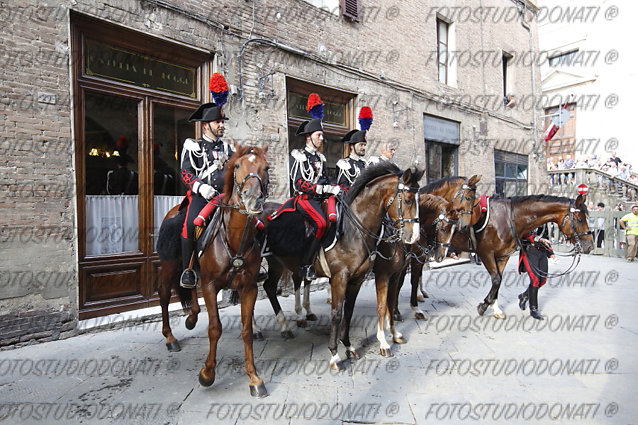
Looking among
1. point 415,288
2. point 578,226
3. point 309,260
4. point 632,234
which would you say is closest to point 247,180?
point 309,260

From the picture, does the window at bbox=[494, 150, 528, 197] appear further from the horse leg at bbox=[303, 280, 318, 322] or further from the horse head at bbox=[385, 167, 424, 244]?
the horse head at bbox=[385, 167, 424, 244]

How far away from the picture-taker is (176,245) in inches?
171

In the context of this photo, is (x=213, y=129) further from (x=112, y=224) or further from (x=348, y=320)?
(x=112, y=224)

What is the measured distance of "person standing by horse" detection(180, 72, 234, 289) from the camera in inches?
153

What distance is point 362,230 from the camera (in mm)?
4457

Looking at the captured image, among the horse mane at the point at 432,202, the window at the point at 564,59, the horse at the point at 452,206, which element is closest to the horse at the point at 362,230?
the horse at the point at 452,206

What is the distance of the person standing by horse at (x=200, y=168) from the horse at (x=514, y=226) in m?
3.73

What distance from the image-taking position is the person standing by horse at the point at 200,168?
12.7ft

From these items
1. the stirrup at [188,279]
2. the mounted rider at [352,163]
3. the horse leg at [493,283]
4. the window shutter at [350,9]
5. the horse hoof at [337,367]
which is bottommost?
the horse hoof at [337,367]

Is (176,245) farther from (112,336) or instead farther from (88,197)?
(88,197)

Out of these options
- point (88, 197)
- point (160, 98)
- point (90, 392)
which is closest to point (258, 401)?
point (90, 392)

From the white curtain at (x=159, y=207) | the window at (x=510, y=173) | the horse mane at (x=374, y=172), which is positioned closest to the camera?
the horse mane at (x=374, y=172)

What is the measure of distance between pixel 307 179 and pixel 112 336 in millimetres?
3430

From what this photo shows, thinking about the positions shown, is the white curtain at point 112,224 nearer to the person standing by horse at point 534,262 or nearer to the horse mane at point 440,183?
the horse mane at point 440,183
